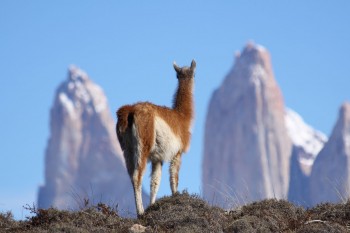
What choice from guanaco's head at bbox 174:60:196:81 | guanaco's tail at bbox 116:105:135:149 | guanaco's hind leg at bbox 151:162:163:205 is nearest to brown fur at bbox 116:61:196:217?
guanaco's tail at bbox 116:105:135:149

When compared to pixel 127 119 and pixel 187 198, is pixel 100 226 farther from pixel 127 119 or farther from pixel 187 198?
pixel 127 119

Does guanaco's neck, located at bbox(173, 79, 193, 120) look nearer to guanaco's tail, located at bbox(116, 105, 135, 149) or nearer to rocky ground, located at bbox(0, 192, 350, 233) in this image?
guanaco's tail, located at bbox(116, 105, 135, 149)

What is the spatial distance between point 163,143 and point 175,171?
0.88m

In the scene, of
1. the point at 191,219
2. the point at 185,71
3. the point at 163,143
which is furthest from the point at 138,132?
the point at 185,71

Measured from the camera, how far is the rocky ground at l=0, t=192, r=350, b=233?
11922mm

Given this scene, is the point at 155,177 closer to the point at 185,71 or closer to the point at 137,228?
the point at 185,71

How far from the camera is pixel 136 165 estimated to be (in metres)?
14.6

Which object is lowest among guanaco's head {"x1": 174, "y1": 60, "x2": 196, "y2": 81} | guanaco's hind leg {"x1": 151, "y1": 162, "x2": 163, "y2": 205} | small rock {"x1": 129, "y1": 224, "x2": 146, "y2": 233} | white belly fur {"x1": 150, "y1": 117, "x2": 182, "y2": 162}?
small rock {"x1": 129, "y1": 224, "x2": 146, "y2": 233}

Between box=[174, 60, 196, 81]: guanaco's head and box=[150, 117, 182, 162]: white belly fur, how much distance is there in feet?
7.56

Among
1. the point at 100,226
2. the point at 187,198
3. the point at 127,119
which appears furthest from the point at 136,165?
the point at 100,226

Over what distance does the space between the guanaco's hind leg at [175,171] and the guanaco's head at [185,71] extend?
7.51 feet

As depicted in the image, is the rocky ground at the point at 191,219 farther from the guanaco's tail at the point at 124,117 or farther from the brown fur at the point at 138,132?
the guanaco's tail at the point at 124,117

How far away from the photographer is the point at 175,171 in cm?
1586

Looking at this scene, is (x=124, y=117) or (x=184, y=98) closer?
(x=124, y=117)
